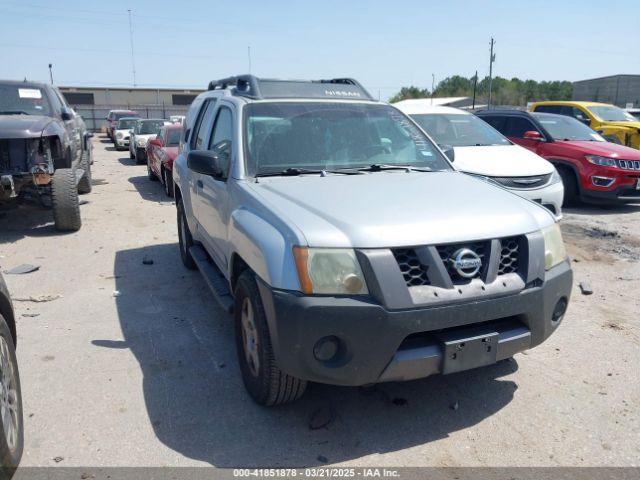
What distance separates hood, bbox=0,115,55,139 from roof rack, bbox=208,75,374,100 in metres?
4.02

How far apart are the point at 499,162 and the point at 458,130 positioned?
1.30 meters

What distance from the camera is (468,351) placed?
9.34 feet

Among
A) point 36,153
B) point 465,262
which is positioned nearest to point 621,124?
point 465,262

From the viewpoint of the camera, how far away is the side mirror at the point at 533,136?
960 centimetres

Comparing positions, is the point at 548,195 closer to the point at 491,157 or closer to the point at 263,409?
the point at 491,157

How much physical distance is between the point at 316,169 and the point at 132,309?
7.73 ft

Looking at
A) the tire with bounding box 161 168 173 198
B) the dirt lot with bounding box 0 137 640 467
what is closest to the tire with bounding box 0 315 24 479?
the dirt lot with bounding box 0 137 640 467

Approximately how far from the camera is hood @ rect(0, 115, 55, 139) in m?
7.28

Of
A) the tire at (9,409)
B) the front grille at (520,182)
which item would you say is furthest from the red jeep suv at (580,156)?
the tire at (9,409)

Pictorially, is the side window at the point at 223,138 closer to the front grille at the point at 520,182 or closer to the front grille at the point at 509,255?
the front grille at the point at 509,255

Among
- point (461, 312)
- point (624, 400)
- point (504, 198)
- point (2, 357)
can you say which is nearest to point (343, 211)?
point (461, 312)

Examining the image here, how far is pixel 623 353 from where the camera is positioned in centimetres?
405

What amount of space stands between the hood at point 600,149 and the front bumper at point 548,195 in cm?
243

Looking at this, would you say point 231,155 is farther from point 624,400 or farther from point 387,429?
point 624,400
